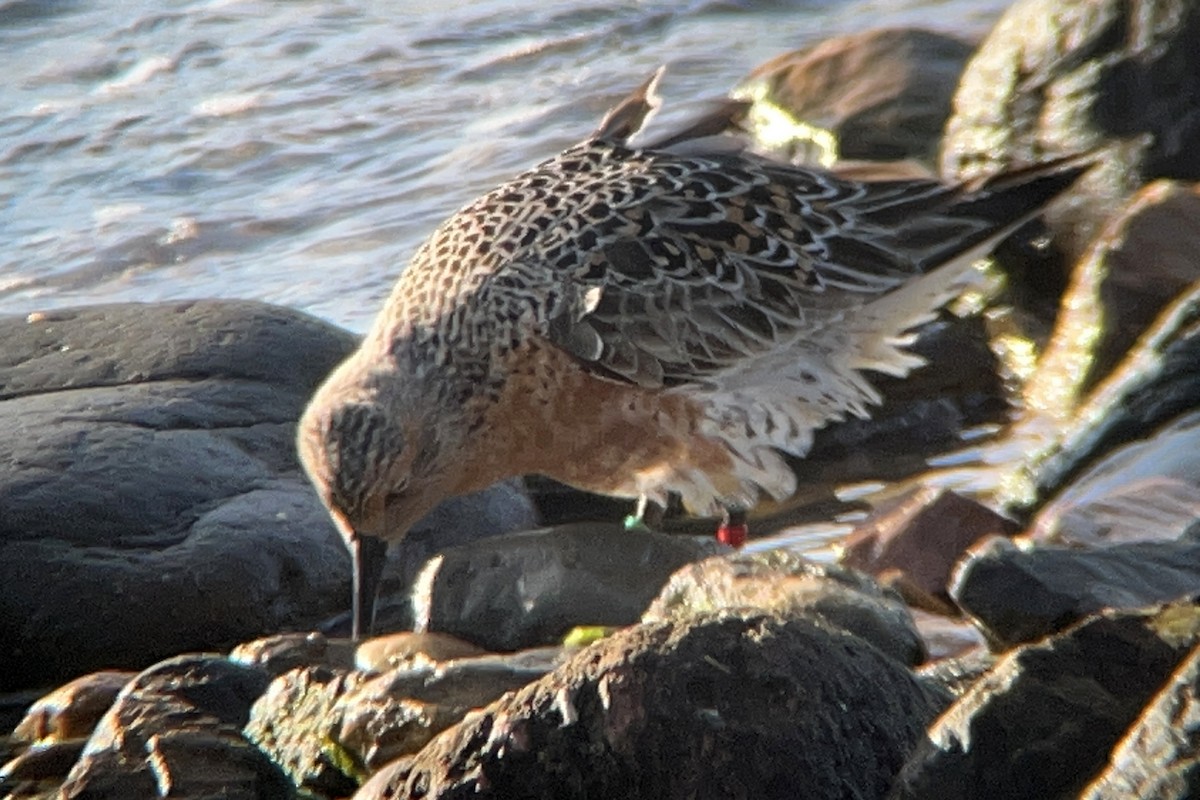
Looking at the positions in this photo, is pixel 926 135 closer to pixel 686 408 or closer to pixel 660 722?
pixel 686 408

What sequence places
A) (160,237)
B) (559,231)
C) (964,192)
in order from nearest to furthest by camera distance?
(559,231) < (964,192) < (160,237)

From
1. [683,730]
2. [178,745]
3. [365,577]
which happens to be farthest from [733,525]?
[683,730]

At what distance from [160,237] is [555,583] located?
5.96 m

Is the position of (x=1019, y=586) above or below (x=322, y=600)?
above

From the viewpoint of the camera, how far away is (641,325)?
22.5ft

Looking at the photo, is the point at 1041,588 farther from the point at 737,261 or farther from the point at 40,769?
the point at 40,769

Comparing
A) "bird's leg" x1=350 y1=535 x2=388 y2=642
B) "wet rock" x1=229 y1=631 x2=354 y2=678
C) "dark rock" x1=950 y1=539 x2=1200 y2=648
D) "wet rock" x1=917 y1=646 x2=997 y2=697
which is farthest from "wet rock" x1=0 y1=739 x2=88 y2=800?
"dark rock" x1=950 y1=539 x2=1200 y2=648

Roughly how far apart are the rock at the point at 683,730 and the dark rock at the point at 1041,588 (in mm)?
1077

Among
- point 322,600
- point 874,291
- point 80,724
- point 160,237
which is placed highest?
point 874,291

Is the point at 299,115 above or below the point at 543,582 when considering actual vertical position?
below

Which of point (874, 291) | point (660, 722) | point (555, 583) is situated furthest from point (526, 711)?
point (874, 291)

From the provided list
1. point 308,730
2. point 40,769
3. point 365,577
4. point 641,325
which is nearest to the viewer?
point 308,730

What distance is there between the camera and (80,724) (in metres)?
5.71

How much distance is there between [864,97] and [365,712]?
658cm
